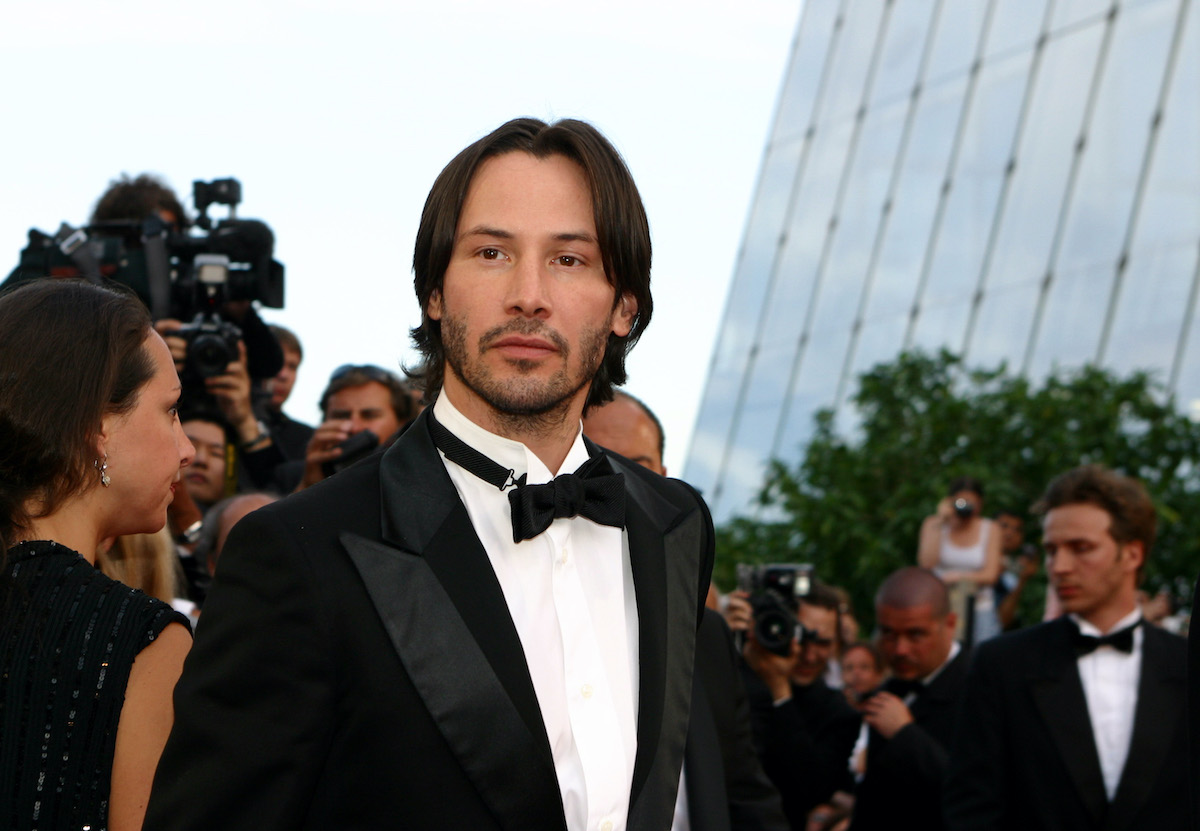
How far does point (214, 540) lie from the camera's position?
163 inches

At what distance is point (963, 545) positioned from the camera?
7.64 metres

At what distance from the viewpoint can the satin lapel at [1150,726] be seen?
405 cm

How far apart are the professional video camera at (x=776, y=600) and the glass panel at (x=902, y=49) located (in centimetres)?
1263

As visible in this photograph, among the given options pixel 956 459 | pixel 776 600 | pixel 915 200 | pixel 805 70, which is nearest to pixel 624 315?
pixel 776 600

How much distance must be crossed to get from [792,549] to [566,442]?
9.21 metres

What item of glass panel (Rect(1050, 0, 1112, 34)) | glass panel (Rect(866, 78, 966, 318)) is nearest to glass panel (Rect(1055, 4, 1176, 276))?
glass panel (Rect(1050, 0, 1112, 34))

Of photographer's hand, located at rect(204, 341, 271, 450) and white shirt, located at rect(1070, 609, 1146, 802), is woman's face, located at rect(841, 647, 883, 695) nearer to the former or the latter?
white shirt, located at rect(1070, 609, 1146, 802)

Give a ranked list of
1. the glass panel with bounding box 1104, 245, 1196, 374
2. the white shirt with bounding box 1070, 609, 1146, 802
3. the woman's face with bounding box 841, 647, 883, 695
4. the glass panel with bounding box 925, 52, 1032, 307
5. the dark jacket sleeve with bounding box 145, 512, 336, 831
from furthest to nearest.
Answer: the glass panel with bounding box 925, 52, 1032, 307 < the glass panel with bounding box 1104, 245, 1196, 374 < the woman's face with bounding box 841, 647, 883, 695 < the white shirt with bounding box 1070, 609, 1146, 802 < the dark jacket sleeve with bounding box 145, 512, 336, 831

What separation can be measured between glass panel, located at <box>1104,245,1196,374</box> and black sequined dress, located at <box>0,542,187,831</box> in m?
10.6

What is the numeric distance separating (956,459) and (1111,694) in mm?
6059

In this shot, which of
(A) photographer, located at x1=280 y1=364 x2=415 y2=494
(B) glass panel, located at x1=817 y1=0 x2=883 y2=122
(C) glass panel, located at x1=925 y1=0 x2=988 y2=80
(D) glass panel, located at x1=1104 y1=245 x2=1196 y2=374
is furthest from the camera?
(B) glass panel, located at x1=817 y1=0 x2=883 y2=122

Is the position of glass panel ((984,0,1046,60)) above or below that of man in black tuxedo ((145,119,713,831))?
above

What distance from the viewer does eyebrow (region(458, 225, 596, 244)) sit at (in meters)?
2.28

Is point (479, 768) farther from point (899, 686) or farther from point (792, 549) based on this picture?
point (792, 549)
